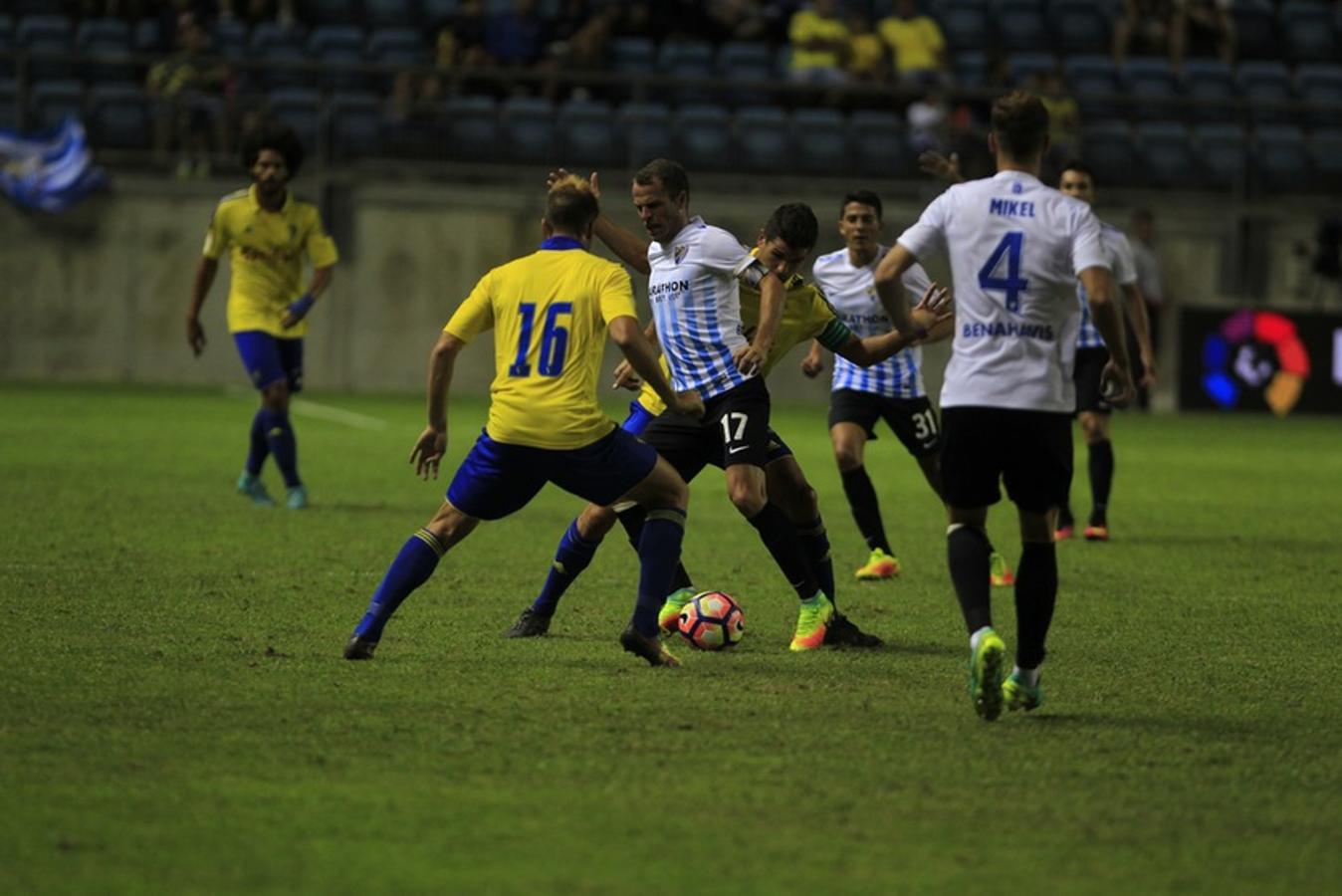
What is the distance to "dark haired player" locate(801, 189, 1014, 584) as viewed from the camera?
10.9 m

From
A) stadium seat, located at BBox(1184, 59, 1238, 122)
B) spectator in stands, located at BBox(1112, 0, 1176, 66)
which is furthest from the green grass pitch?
spectator in stands, located at BBox(1112, 0, 1176, 66)

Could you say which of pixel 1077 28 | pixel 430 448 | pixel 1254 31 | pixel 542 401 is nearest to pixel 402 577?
pixel 430 448

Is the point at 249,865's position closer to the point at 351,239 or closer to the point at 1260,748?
the point at 1260,748

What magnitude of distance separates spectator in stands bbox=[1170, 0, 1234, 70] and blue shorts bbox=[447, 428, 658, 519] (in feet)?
68.2

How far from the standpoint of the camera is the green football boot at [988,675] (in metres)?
6.46

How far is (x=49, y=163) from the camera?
24812 mm

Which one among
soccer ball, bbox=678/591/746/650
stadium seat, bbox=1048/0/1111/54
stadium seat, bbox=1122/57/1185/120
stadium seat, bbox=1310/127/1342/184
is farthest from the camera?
A: stadium seat, bbox=1048/0/1111/54

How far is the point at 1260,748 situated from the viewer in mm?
6418

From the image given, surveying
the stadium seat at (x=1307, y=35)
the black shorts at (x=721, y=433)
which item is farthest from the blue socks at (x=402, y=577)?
the stadium seat at (x=1307, y=35)

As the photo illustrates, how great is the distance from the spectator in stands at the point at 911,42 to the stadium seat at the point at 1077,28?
8.29 ft

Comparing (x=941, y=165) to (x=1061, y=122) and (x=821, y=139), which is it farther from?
(x=1061, y=122)

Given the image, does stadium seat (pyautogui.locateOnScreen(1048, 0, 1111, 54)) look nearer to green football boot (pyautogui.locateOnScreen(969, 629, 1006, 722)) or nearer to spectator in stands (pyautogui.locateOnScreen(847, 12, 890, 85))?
spectator in stands (pyautogui.locateOnScreen(847, 12, 890, 85))

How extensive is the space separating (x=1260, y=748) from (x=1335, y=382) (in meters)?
19.6

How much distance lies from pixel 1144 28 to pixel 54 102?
1329 centimetres
